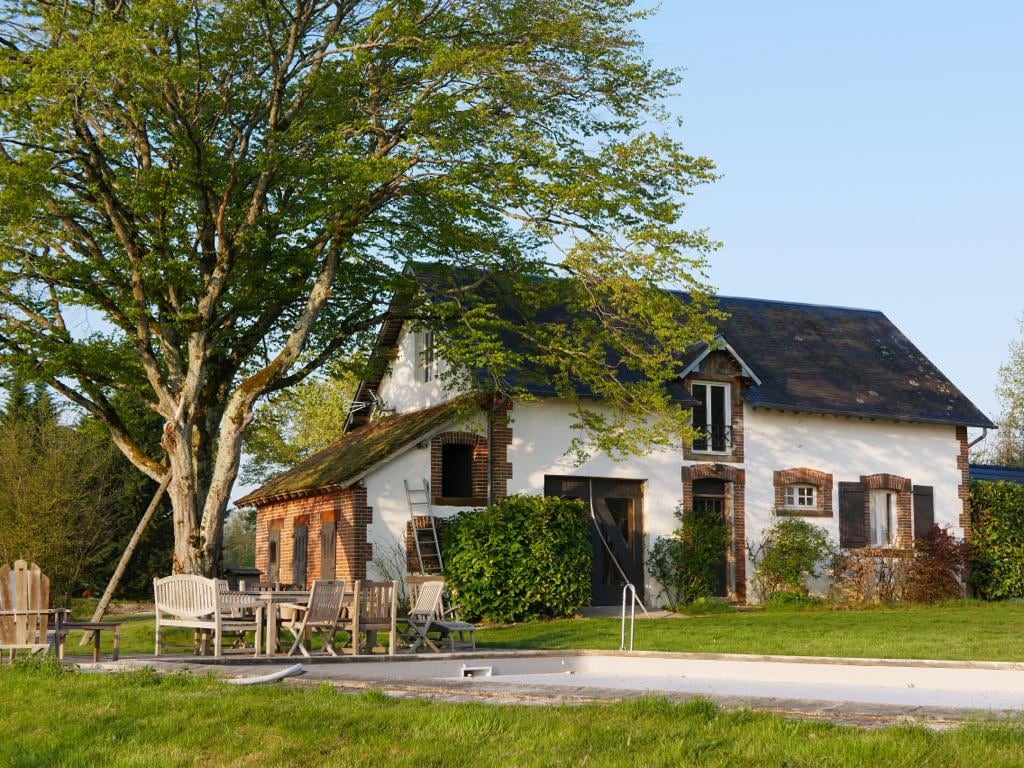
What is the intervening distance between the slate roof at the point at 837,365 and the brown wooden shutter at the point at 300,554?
10093 millimetres

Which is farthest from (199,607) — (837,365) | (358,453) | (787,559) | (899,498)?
(837,365)

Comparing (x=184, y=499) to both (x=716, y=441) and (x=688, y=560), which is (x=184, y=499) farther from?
(x=716, y=441)

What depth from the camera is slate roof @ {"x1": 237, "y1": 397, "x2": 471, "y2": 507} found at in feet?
79.4

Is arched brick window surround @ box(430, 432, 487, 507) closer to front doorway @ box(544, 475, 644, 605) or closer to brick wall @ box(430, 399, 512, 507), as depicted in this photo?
brick wall @ box(430, 399, 512, 507)

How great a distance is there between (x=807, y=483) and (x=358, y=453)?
32.3ft

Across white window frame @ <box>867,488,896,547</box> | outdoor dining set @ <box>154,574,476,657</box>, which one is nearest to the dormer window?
white window frame @ <box>867,488,896,547</box>

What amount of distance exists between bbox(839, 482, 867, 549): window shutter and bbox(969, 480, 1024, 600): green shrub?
260cm

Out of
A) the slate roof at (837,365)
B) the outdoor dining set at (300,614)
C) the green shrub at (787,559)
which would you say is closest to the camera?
the outdoor dining set at (300,614)

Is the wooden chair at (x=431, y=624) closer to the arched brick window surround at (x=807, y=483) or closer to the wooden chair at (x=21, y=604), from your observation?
the wooden chair at (x=21, y=604)

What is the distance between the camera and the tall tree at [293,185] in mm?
18875

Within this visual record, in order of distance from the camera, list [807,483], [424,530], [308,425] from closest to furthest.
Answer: [424,530] → [807,483] → [308,425]

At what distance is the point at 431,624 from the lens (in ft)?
51.8

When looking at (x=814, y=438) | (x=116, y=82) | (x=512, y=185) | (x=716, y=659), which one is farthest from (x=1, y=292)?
(x=814, y=438)

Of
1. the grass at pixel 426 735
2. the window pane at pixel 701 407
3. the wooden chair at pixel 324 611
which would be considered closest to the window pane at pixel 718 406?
the window pane at pixel 701 407
